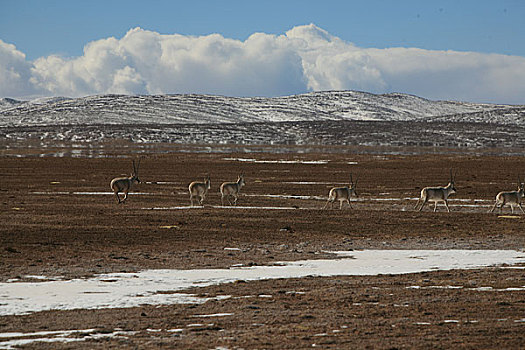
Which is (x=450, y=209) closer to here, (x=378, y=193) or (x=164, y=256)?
(x=378, y=193)

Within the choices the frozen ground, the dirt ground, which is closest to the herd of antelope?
the dirt ground

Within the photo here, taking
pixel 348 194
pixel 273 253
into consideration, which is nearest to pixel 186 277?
pixel 273 253

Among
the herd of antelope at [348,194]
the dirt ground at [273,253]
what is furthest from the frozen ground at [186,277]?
the herd of antelope at [348,194]

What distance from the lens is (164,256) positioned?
18531 mm

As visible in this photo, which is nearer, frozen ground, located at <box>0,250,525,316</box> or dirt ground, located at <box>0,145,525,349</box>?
dirt ground, located at <box>0,145,525,349</box>

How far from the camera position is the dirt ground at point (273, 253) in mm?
10102

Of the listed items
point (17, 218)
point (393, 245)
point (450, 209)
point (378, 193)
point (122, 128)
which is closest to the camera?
point (393, 245)

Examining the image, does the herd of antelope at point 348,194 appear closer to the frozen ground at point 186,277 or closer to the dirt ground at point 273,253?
the dirt ground at point 273,253

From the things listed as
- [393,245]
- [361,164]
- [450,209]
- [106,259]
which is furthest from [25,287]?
[361,164]

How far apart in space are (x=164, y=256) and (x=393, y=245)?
684 centimetres

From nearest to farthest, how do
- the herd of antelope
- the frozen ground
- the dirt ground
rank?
the dirt ground
the frozen ground
the herd of antelope

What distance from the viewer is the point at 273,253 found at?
1939 centimetres

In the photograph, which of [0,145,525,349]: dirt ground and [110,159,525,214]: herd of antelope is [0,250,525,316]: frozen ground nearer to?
[0,145,525,349]: dirt ground

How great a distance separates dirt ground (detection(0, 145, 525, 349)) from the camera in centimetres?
1010
